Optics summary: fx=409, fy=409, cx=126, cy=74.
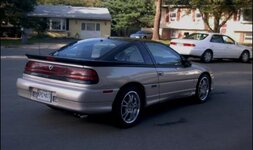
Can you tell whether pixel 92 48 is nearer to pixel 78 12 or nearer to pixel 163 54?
pixel 78 12

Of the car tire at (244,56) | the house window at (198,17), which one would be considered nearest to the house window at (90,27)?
the house window at (198,17)

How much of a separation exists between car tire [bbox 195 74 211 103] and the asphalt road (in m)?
0.15

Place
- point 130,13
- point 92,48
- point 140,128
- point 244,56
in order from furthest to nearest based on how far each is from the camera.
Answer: point 244,56 → point 92,48 → point 140,128 → point 130,13

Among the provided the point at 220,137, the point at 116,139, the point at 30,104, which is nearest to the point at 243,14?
the point at 220,137

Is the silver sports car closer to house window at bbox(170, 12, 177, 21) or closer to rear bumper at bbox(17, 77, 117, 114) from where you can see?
rear bumper at bbox(17, 77, 117, 114)

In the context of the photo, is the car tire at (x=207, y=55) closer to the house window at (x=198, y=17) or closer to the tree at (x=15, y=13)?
the tree at (x=15, y=13)

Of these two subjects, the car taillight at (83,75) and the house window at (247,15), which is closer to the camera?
the house window at (247,15)

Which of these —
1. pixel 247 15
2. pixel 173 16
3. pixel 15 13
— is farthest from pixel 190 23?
pixel 15 13

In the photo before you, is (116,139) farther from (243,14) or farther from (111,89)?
(243,14)

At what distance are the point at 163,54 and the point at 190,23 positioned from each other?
72.2 inches

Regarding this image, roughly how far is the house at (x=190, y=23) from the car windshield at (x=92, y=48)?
1108mm

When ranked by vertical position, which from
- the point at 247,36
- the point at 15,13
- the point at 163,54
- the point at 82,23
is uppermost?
the point at 15,13

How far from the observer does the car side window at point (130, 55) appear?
233 inches

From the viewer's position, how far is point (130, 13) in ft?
12.7
